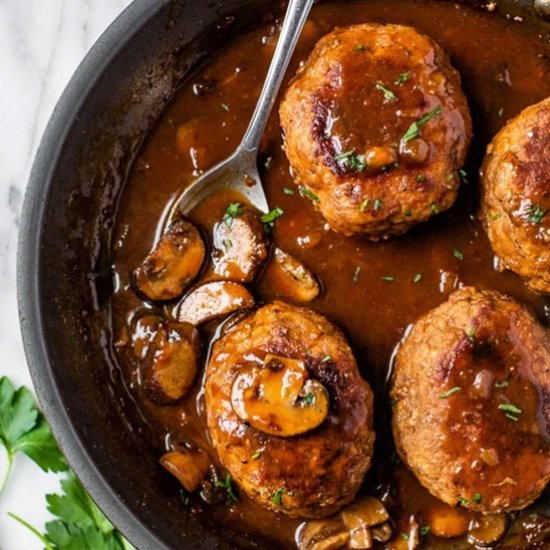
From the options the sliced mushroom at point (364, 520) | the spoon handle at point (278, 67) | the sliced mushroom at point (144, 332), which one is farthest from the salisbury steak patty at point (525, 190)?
the sliced mushroom at point (144, 332)

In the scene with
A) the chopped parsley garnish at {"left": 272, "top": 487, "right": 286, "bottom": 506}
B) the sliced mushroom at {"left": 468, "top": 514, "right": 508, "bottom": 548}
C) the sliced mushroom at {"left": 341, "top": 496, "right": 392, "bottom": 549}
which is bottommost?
the sliced mushroom at {"left": 468, "top": 514, "right": 508, "bottom": 548}

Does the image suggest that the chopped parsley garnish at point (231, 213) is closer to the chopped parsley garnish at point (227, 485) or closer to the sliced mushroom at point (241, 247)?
the sliced mushroom at point (241, 247)

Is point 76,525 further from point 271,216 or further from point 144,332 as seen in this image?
point 271,216

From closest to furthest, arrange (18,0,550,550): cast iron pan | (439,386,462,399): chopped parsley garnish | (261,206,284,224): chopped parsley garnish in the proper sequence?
(439,386,462,399): chopped parsley garnish, (18,0,550,550): cast iron pan, (261,206,284,224): chopped parsley garnish

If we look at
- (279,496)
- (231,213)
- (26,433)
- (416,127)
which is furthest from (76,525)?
(416,127)

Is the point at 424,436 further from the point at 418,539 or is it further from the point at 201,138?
the point at 201,138

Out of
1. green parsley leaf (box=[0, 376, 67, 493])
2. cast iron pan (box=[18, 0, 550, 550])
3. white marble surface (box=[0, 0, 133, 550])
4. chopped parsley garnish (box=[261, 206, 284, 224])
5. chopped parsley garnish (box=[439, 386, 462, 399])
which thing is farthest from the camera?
white marble surface (box=[0, 0, 133, 550])

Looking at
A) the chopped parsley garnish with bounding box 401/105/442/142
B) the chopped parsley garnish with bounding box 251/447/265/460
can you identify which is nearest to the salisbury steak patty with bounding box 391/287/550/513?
the chopped parsley garnish with bounding box 251/447/265/460

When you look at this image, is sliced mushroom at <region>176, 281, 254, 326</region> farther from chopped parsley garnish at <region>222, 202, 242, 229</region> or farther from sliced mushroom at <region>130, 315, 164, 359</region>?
chopped parsley garnish at <region>222, 202, 242, 229</region>
